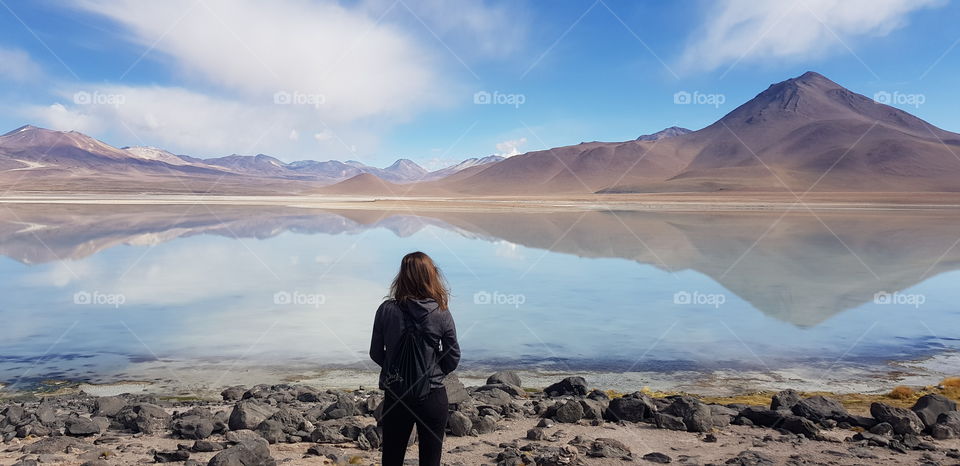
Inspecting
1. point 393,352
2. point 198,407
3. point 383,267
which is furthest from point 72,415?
point 383,267

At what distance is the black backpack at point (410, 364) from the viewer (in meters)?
3.35

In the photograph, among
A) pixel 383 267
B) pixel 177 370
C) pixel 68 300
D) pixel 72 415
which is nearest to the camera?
pixel 72 415

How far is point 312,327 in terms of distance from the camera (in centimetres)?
1000

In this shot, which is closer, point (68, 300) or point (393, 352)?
point (393, 352)

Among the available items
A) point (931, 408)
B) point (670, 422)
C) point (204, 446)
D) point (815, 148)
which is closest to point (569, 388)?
point (670, 422)

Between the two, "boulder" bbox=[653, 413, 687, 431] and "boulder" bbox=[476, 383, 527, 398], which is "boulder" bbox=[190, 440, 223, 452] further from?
"boulder" bbox=[653, 413, 687, 431]

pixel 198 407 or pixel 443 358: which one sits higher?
pixel 443 358

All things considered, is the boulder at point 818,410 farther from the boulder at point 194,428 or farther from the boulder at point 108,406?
the boulder at point 108,406

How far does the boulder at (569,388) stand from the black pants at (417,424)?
3.39 meters

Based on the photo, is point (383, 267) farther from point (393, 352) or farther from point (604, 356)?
Result: point (393, 352)

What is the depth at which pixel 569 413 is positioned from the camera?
5.74 meters

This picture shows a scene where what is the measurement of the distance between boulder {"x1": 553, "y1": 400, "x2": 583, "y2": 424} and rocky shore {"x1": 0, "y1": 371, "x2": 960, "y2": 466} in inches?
0.4

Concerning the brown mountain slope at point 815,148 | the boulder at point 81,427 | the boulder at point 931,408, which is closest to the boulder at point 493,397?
the boulder at point 81,427

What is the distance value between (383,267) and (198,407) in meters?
9.79
